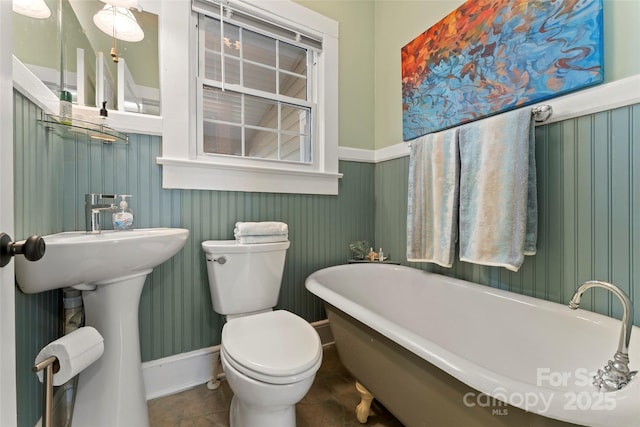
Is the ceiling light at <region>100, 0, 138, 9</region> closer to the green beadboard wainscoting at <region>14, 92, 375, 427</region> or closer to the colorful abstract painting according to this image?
the green beadboard wainscoting at <region>14, 92, 375, 427</region>

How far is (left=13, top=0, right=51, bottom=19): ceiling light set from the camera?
2.65ft


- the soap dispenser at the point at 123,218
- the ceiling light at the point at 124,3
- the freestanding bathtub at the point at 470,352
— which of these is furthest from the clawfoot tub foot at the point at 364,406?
the ceiling light at the point at 124,3

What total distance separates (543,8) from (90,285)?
7.04 ft

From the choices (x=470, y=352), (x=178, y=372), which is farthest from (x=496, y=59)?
(x=178, y=372)

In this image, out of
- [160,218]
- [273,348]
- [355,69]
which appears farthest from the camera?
[355,69]

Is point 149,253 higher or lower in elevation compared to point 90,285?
higher

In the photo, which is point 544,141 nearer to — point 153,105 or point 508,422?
point 508,422

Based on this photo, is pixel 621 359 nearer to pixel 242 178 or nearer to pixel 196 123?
pixel 242 178

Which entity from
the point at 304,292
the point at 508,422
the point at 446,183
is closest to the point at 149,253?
the point at 304,292

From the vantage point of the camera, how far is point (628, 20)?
0.99 meters

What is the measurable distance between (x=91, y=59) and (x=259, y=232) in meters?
1.18

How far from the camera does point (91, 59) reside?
1.32m

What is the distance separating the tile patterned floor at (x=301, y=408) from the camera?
1219 mm

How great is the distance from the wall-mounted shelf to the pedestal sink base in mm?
647
